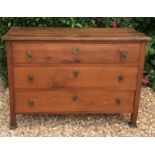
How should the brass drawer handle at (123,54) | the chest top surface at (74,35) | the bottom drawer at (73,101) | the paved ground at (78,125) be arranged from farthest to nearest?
the paved ground at (78,125), the bottom drawer at (73,101), the brass drawer handle at (123,54), the chest top surface at (74,35)

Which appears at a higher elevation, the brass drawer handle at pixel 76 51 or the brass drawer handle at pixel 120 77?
the brass drawer handle at pixel 76 51

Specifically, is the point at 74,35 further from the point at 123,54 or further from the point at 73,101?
the point at 73,101

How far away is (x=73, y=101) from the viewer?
3340 mm

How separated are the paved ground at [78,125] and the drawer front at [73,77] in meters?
0.56

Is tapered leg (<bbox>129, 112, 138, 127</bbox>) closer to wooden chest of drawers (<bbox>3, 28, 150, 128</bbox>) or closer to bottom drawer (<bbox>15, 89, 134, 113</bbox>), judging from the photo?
wooden chest of drawers (<bbox>3, 28, 150, 128</bbox>)

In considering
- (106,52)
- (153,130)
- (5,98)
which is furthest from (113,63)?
(5,98)

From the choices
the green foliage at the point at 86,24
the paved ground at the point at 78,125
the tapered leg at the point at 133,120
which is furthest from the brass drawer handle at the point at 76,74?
the green foliage at the point at 86,24

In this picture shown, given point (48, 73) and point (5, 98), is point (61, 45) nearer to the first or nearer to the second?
point (48, 73)

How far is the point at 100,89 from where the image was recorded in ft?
10.9

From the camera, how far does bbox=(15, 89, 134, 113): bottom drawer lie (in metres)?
3.30

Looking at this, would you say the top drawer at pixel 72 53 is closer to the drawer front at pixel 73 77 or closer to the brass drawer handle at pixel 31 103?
the drawer front at pixel 73 77

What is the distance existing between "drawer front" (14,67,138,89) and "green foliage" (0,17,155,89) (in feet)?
3.73

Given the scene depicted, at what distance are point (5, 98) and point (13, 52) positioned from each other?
1.30m

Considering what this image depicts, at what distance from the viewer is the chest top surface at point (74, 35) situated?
3.05 m
